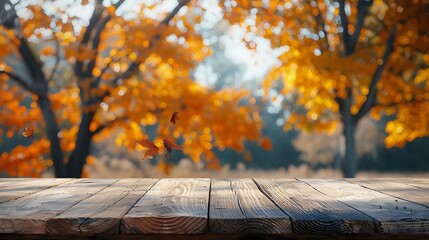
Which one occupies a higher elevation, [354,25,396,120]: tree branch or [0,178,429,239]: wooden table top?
[354,25,396,120]: tree branch

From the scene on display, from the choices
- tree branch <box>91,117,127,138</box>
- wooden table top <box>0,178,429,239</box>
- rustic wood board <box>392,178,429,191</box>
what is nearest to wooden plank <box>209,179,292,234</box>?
wooden table top <box>0,178,429,239</box>

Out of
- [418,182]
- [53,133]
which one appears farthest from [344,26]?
[418,182]

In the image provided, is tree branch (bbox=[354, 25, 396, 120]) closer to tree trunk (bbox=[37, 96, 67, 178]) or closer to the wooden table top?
tree trunk (bbox=[37, 96, 67, 178])

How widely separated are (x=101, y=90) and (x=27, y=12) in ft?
5.28

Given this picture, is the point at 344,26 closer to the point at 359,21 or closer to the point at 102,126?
the point at 359,21

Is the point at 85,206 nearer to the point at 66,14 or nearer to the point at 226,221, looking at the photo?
the point at 226,221

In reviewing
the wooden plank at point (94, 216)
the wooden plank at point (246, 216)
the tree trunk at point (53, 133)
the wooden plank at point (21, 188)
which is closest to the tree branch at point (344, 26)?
the tree trunk at point (53, 133)

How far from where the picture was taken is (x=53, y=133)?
8.76 metres

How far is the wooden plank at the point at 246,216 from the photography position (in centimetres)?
182

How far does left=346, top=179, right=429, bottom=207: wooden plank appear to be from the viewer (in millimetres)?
2387

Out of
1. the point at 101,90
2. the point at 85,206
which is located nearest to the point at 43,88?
the point at 101,90

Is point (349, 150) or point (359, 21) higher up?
point (359, 21)

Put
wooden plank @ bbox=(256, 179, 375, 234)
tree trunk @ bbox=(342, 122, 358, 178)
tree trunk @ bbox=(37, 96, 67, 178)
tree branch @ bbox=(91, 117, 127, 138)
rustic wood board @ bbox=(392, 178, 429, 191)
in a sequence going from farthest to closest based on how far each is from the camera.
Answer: tree branch @ bbox=(91, 117, 127, 138)
tree trunk @ bbox=(37, 96, 67, 178)
tree trunk @ bbox=(342, 122, 358, 178)
rustic wood board @ bbox=(392, 178, 429, 191)
wooden plank @ bbox=(256, 179, 375, 234)

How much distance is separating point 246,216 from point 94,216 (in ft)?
1.59
